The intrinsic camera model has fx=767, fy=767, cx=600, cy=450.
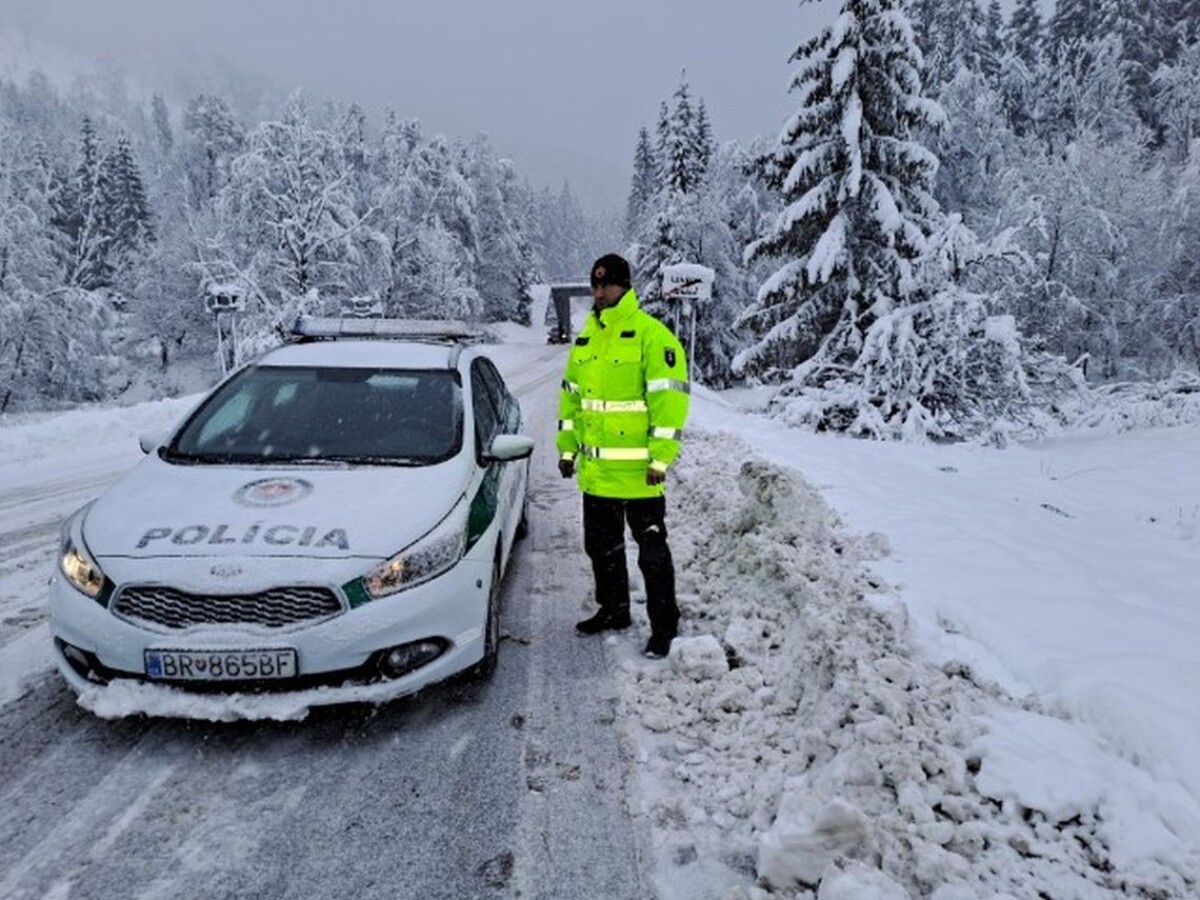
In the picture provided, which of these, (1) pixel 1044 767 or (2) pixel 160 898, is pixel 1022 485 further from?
(2) pixel 160 898

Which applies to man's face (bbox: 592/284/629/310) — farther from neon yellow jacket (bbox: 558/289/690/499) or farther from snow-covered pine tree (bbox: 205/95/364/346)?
snow-covered pine tree (bbox: 205/95/364/346)

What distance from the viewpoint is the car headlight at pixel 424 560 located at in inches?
130

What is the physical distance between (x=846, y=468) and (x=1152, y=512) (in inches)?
103

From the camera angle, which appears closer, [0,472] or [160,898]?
[160,898]

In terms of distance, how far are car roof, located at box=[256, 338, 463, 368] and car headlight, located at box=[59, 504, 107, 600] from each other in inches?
72.5

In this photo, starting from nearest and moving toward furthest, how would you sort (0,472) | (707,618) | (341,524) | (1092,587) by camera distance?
(341,524) < (1092,587) < (707,618) < (0,472)

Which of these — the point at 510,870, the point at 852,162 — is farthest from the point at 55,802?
the point at 852,162

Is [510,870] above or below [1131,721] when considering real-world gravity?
below

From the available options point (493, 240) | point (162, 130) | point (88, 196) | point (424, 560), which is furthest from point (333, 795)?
point (162, 130)

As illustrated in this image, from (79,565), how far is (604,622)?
A: 8.76 ft

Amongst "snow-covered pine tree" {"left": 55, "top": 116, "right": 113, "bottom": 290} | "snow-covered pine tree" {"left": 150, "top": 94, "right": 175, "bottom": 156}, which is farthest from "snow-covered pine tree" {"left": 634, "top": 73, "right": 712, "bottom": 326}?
"snow-covered pine tree" {"left": 150, "top": 94, "right": 175, "bottom": 156}

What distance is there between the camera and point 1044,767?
8.54 feet

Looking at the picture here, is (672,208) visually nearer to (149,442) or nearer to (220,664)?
(149,442)

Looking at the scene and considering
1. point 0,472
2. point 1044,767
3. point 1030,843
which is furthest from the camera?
point 0,472
